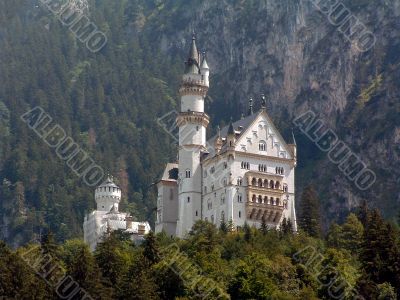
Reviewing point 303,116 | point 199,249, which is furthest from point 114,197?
point 303,116

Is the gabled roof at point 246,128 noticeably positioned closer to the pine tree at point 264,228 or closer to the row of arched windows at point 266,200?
the row of arched windows at point 266,200

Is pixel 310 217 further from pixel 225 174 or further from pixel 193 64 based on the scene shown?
pixel 193 64

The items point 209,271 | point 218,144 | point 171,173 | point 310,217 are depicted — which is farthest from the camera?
point 171,173

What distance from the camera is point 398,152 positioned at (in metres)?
Answer: 172

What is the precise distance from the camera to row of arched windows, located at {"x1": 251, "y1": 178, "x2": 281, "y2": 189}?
121m

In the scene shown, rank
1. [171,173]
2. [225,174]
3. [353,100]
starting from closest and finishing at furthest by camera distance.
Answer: [225,174] → [171,173] → [353,100]

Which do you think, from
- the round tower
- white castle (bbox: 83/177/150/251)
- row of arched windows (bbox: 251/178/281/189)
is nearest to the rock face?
the round tower

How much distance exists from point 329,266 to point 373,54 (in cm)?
10041

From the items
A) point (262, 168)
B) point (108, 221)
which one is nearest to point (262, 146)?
point (262, 168)

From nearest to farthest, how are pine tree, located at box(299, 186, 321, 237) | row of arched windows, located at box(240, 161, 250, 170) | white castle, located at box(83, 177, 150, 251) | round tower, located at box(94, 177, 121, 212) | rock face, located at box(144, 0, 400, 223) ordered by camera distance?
pine tree, located at box(299, 186, 321, 237) → row of arched windows, located at box(240, 161, 250, 170) → white castle, located at box(83, 177, 150, 251) → round tower, located at box(94, 177, 121, 212) → rock face, located at box(144, 0, 400, 223)

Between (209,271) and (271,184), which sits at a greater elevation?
(271,184)

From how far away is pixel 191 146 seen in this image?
124 m

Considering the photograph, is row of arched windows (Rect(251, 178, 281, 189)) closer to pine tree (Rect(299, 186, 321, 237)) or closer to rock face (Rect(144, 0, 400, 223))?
pine tree (Rect(299, 186, 321, 237))

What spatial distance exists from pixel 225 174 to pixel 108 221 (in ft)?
48.3
